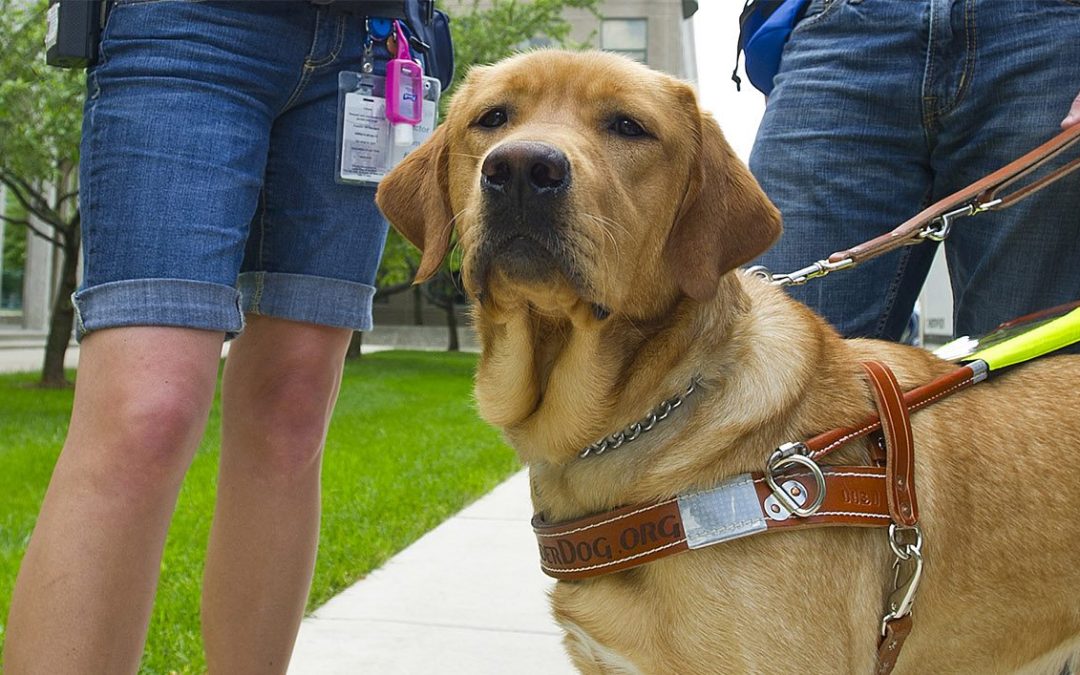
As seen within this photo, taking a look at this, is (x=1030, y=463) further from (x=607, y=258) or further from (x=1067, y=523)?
(x=607, y=258)

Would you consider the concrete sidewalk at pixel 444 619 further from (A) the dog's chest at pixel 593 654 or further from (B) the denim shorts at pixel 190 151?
(B) the denim shorts at pixel 190 151

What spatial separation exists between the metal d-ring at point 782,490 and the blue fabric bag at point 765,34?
1.52m

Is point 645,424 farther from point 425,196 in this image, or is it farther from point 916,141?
point 916,141

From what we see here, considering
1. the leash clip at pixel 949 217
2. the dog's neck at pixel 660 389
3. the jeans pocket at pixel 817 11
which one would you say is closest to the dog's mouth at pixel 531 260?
the dog's neck at pixel 660 389

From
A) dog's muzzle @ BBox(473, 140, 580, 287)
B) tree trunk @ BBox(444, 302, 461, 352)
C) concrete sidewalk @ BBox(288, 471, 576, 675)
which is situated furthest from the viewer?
tree trunk @ BBox(444, 302, 461, 352)

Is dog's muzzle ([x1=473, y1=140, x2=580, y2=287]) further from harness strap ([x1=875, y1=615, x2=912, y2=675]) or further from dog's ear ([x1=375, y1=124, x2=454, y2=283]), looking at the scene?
harness strap ([x1=875, y1=615, x2=912, y2=675])

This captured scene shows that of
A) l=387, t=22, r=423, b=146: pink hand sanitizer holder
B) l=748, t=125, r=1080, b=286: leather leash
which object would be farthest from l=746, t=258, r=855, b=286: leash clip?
l=387, t=22, r=423, b=146: pink hand sanitizer holder

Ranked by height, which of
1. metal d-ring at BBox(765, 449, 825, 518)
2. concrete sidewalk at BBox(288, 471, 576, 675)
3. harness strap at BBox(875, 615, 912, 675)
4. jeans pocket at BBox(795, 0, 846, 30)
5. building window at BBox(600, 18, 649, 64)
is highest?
jeans pocket at BBox(795, 0, 846, 30)

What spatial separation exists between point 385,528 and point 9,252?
78.3 feet

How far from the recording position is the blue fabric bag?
3031 millimetres

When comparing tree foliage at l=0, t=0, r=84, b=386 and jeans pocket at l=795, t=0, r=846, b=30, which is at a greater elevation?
jeans pocket at l=795, t=0, r=846, b=30

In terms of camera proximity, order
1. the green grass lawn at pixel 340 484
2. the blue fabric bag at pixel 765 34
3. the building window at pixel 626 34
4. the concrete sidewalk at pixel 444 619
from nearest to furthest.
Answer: the blue fabric bag at pixel 765 34 < the concrete sidewalk at pixel 444 619 < the green grass lawn at pixel 340 484 < the building window at pixel 626 34

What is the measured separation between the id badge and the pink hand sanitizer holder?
22 millimetres

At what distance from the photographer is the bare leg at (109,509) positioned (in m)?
1.97
